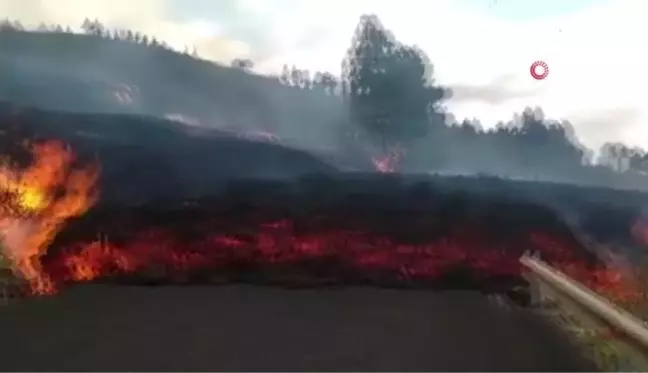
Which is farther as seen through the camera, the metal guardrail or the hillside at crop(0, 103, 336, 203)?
the hillside at crop(0, 103, 336, 203)

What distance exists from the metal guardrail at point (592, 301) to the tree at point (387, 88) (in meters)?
0.49

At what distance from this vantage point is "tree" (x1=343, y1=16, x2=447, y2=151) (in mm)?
2152

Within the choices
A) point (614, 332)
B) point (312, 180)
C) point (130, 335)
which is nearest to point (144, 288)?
point (130, 335)

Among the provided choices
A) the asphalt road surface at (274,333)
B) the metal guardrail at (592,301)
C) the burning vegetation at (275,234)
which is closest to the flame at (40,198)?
the burning vegetation at (275,234)

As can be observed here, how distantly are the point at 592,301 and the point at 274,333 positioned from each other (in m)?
0.79

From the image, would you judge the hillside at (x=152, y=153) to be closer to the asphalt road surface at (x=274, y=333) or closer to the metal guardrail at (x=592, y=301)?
the asphalt road surface at (x=274, y=333)

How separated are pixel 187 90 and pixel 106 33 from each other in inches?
11.0

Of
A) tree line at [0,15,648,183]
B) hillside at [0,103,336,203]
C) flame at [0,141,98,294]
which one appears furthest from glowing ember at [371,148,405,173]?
flame at [0,141,98,294]

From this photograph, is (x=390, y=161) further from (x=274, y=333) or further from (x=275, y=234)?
(x=274, y=333)

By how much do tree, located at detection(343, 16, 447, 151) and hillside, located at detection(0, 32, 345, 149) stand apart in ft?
0.26

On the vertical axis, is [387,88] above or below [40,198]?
above

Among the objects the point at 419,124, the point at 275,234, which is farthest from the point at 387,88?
the point at 275,234

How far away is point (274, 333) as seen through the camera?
200cm

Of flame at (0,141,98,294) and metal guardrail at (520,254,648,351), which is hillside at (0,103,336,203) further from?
metal guardrail at (520,254,648,351)
